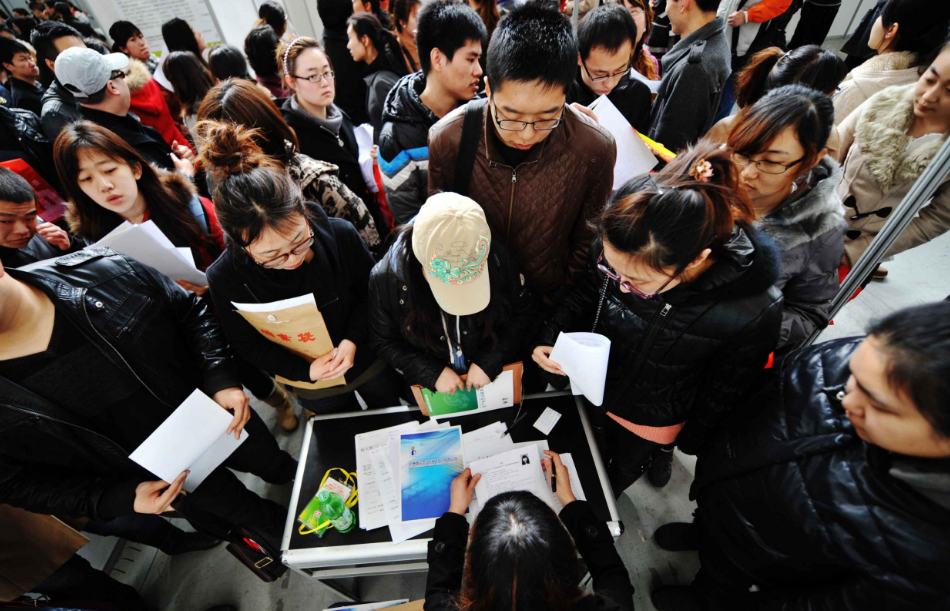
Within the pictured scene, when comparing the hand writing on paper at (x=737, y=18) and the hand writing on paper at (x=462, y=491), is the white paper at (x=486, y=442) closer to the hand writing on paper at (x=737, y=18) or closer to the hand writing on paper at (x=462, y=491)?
the hand writing on paper at (x=462, y=491)

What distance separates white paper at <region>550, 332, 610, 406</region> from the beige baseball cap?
12.5 inches

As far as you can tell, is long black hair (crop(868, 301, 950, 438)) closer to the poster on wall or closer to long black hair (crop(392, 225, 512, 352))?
long black hair (crop(392, 225, 512, 352))

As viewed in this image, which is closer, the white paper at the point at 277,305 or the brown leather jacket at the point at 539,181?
the white paper at the point at 277,305

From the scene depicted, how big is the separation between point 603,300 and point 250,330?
4.09 ft

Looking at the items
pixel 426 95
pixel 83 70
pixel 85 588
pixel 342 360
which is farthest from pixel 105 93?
pixel 85 588

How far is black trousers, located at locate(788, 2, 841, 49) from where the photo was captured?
387cm

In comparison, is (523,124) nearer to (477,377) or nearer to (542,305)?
(542,305)

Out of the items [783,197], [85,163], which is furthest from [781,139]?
[85,163]

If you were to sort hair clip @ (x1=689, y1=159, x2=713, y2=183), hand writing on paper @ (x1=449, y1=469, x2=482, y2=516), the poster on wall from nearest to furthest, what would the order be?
hair clip @ (x1=689, y1=159, x2=713, y2=183)
hand writing on paper @ (x1=449, y1=469, x2=482, y2=516)
the poster on wall

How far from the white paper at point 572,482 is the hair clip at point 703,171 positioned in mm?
936

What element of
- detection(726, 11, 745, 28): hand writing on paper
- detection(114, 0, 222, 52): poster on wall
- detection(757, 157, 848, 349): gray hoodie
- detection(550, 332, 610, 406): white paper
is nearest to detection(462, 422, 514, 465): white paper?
detection(550, 332, 610, 406): white paper

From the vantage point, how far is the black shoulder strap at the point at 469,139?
4.43ft

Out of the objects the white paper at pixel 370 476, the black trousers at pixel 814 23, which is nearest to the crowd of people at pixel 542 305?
the white paper at pixel 370 476

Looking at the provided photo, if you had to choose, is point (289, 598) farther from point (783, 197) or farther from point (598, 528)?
point (783, 197)
